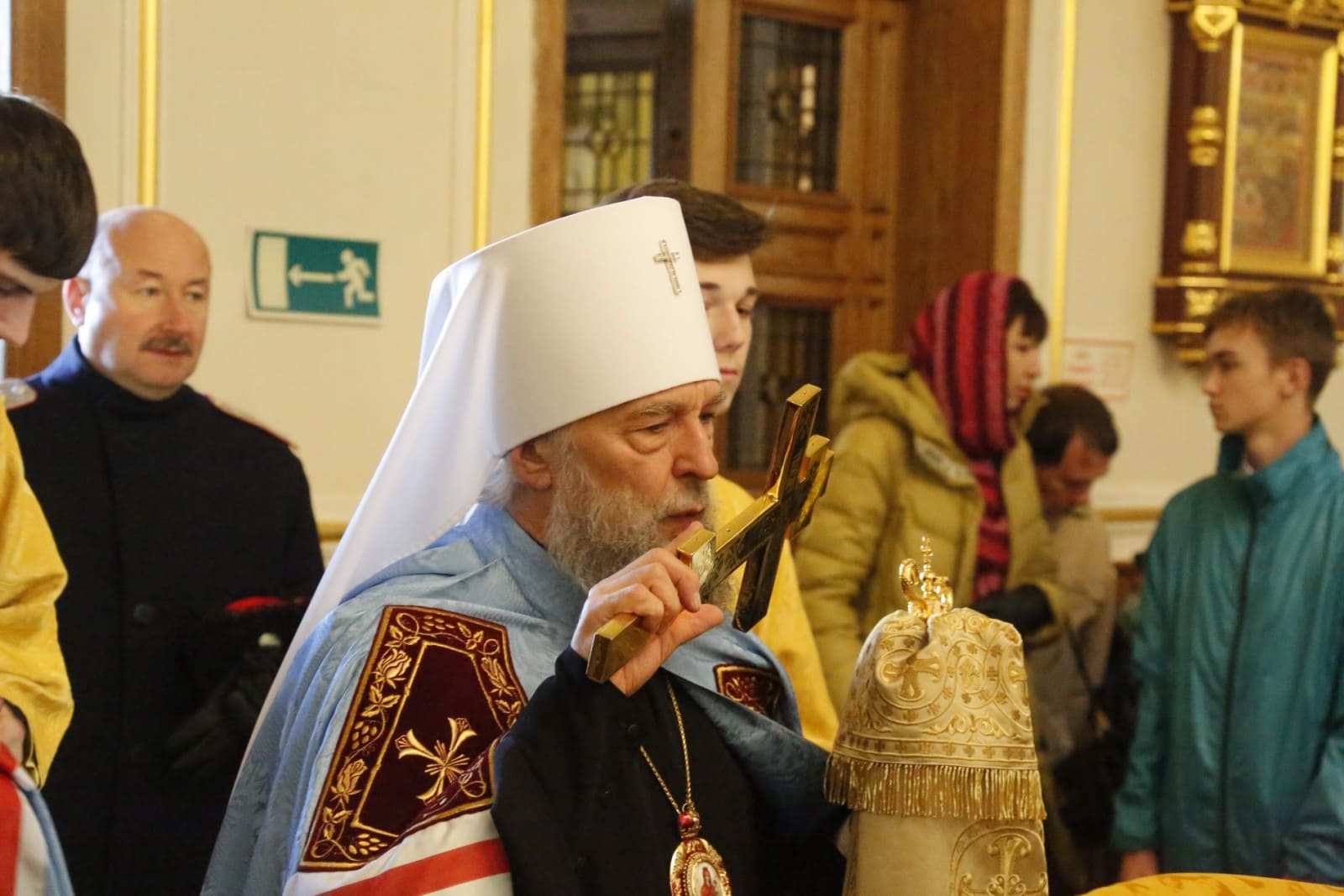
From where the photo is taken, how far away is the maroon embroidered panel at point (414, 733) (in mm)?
1758

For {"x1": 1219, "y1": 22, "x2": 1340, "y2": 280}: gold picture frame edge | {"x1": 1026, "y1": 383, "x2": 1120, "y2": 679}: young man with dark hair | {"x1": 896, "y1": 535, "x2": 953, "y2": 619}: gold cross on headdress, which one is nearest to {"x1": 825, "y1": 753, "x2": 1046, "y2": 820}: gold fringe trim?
{"x1": 896, "y1": 535, "x2": 953, "y2": 619}: gold cross on headdress

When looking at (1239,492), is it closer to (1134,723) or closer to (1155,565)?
(1155,565)

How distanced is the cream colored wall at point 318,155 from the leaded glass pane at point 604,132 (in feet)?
4.04

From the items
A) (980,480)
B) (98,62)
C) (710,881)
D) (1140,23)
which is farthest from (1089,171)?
(710,881)

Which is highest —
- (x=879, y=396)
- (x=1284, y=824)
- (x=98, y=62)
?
(x=98, y=62)

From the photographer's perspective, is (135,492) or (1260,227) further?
(1260,227)

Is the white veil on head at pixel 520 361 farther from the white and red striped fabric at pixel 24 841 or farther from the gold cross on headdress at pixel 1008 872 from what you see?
the gold cross on headdress at pixel 1008 872

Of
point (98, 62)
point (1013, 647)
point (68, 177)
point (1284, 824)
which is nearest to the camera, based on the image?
point (1013, 647)

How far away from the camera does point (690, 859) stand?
6.36 feet

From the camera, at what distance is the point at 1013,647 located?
6.09 feet

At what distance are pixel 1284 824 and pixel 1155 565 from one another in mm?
653

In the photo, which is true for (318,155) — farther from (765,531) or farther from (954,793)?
(954,793)

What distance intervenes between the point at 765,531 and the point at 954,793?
39cm

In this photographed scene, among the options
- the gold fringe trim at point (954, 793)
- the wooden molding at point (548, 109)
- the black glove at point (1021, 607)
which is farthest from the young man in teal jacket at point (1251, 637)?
the wooden molding at point (548, 109)
